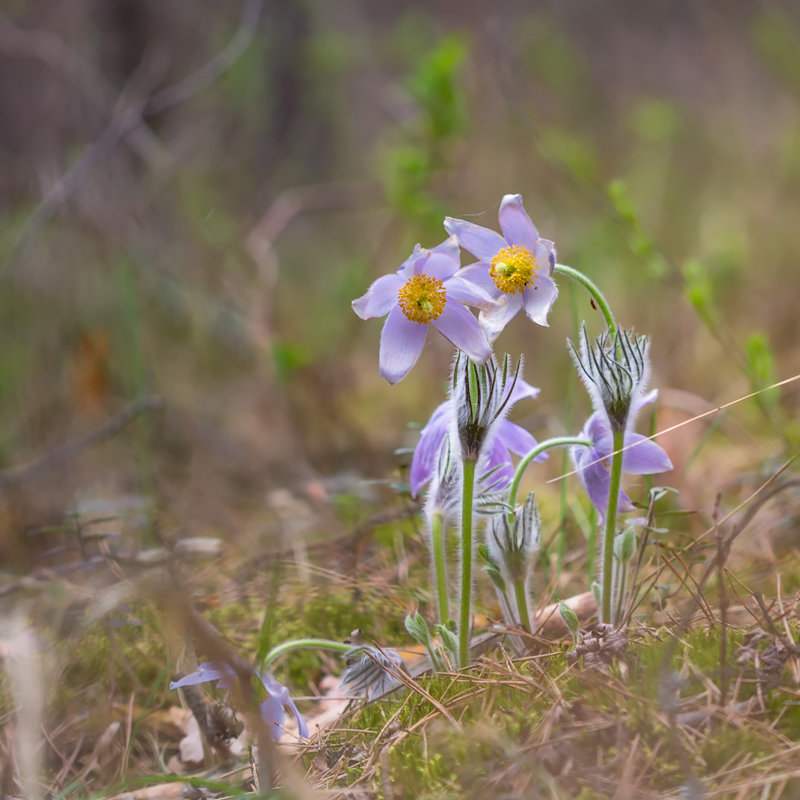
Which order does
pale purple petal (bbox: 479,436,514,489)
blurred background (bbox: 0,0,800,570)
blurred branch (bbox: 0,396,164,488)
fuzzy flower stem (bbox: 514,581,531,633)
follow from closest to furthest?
fuzzy flower stem (bbox: 514,581,531,633), pale purple petal (bbox: 479,436,514,489), blurred branch (bbox: 0,396,164,488), blurred background (bbox: 0,0,800,570)

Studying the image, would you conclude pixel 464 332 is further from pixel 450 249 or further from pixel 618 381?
pixel 618 381

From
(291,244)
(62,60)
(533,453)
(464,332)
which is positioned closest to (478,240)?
(464,332)

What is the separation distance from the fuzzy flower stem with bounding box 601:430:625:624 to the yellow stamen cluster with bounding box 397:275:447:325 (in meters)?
0.37

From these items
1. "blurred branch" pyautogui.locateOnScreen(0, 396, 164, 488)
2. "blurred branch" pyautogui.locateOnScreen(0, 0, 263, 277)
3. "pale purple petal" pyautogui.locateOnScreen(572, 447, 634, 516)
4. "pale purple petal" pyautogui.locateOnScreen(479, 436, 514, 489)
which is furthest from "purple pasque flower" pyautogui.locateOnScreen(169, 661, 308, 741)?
"blurred branch" pyautogui.locateOnScreen(0, 0, 263, 277)

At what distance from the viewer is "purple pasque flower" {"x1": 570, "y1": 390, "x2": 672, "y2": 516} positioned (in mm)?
1422

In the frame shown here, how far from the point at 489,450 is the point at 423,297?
328mm

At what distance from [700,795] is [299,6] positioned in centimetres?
517

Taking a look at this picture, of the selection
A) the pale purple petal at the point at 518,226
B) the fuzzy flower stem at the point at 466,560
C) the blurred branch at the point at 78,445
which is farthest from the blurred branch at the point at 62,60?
the fuzzy flower stem at the point at 466,560

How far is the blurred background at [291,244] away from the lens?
293 centimetres

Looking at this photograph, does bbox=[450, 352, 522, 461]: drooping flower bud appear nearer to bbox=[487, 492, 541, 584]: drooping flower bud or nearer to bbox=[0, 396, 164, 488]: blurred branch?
bbox=[487, 492, 541, 584]: drooping flower bud

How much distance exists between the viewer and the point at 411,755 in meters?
1.18

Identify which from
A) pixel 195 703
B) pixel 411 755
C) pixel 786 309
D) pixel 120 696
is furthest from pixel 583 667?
pixel 786 309

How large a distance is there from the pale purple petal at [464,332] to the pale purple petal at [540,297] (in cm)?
9

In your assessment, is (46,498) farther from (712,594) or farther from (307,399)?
(712,594)
